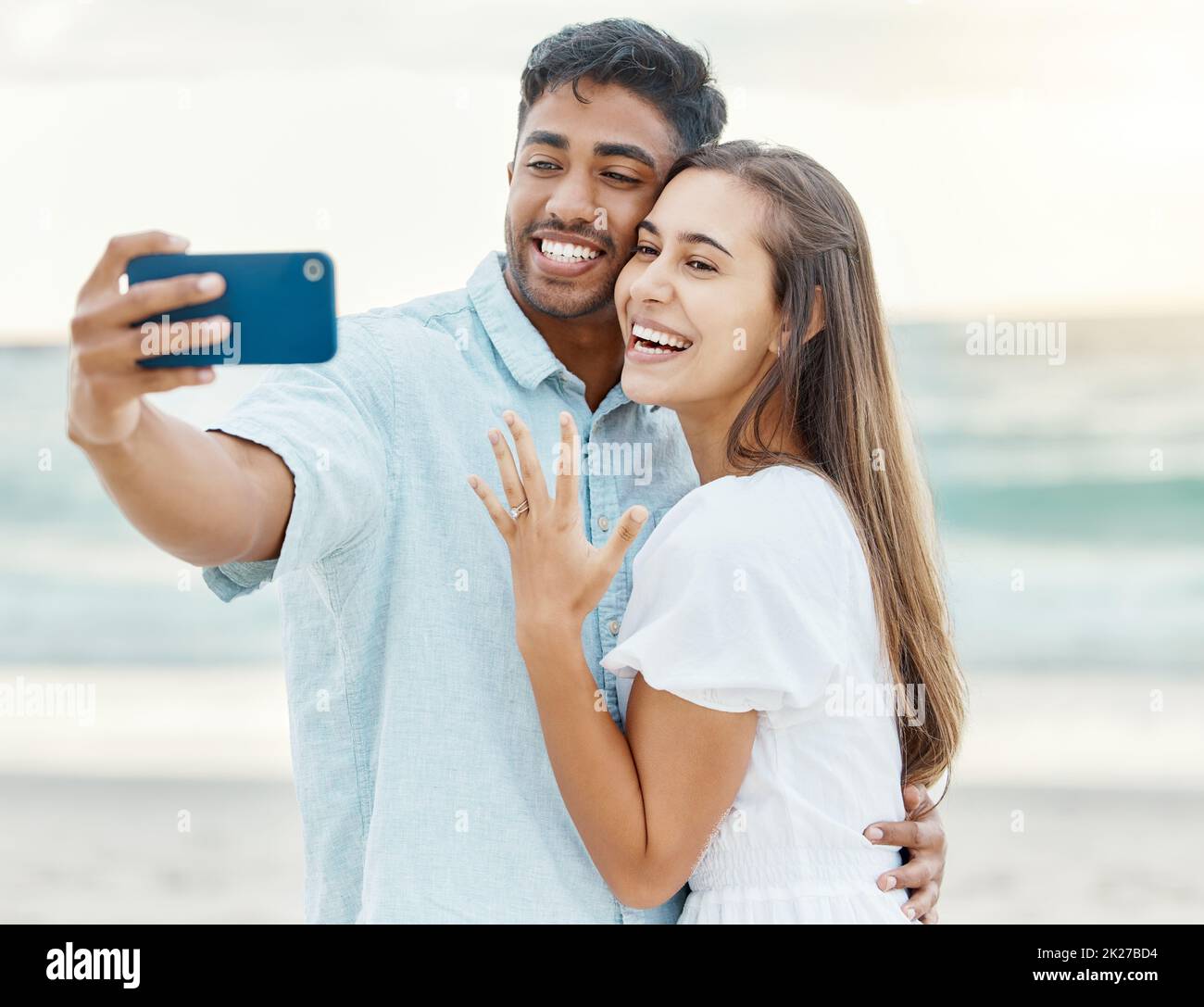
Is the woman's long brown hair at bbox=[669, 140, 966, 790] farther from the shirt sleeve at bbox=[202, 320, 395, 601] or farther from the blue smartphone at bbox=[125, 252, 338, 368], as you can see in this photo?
the blue smartphone at bbox=[125, 252, 338, 368]

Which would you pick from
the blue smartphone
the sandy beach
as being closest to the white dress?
the blue smartphone

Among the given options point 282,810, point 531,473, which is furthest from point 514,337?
point 282,810

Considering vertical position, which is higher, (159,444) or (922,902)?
(159,444)

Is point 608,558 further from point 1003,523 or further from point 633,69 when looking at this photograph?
point 1003,523

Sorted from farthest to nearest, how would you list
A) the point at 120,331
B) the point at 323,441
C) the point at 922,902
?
the point at 922,902, the point at 323,441, the point at 120,331

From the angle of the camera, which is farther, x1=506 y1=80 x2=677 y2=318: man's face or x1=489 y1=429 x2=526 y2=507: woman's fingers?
x1=506 y1=80 x2=677 y2=318: man's face

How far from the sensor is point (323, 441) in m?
1.66

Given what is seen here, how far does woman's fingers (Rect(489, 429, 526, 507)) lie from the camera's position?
1678 mm

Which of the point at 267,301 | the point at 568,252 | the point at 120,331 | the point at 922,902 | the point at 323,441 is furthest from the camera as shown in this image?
the point at 568,252

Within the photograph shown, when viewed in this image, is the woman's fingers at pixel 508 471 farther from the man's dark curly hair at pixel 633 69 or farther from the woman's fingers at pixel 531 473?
the man's dark curly hair at pixel 633 69

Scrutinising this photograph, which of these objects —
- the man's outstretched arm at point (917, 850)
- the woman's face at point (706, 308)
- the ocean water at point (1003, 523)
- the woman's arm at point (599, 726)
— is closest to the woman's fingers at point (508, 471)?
the woman's arm at point (599, 726)

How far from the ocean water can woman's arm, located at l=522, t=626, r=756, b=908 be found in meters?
7.22

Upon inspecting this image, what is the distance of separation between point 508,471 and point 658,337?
1.52ft

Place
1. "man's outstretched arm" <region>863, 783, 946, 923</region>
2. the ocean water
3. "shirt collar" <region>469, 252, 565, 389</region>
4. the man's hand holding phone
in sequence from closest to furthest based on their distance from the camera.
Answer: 1. the man's hand holding phone
2. "man's outstretched arm" <region>863, 783, 946, 923</region>
3. "shirt collar" <region>469, 252, 565, 389</region>
4. the ocean water
